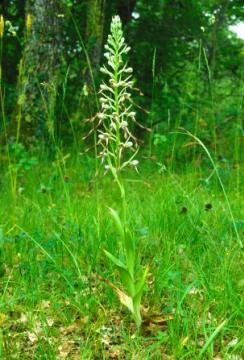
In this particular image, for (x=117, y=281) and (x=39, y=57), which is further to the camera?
(x=39, y=57)

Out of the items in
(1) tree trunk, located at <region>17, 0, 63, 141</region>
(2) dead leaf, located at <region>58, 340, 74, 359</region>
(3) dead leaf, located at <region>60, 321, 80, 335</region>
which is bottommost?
(2) dead leaf, located at <region>58, 340, 74, 359</region>

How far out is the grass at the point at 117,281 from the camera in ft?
7.73

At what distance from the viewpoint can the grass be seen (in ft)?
7.73

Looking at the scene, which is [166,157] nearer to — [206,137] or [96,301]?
[206,137]

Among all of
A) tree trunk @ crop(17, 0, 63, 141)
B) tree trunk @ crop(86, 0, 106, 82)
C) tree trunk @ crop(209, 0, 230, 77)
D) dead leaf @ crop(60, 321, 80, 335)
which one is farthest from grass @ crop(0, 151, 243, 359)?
tree trunk @ crop(86, 0, 106, 82)

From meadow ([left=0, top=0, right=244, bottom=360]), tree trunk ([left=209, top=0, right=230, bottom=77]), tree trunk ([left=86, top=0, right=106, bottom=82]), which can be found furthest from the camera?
tree trunk ([left=86, top=0, right=106, bottom=82])

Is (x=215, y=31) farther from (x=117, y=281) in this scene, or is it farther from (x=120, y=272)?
(x=120, y=272)

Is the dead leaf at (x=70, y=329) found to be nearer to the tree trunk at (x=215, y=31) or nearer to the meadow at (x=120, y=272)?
the meadow at (x=120, y=272)

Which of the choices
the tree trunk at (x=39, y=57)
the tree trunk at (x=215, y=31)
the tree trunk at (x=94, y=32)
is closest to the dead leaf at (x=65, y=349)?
the tree trunk at (x=39, y=57)

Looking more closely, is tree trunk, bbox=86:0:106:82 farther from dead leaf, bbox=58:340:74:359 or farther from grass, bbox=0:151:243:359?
dead leaf, bbox=58:340:74:359

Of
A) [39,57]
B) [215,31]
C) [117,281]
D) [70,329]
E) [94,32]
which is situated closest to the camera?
[70,329]

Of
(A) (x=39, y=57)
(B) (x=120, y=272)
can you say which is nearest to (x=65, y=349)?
(B) (x=120, y=272)

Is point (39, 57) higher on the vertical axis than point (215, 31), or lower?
lower

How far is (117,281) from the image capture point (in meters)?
2.88
